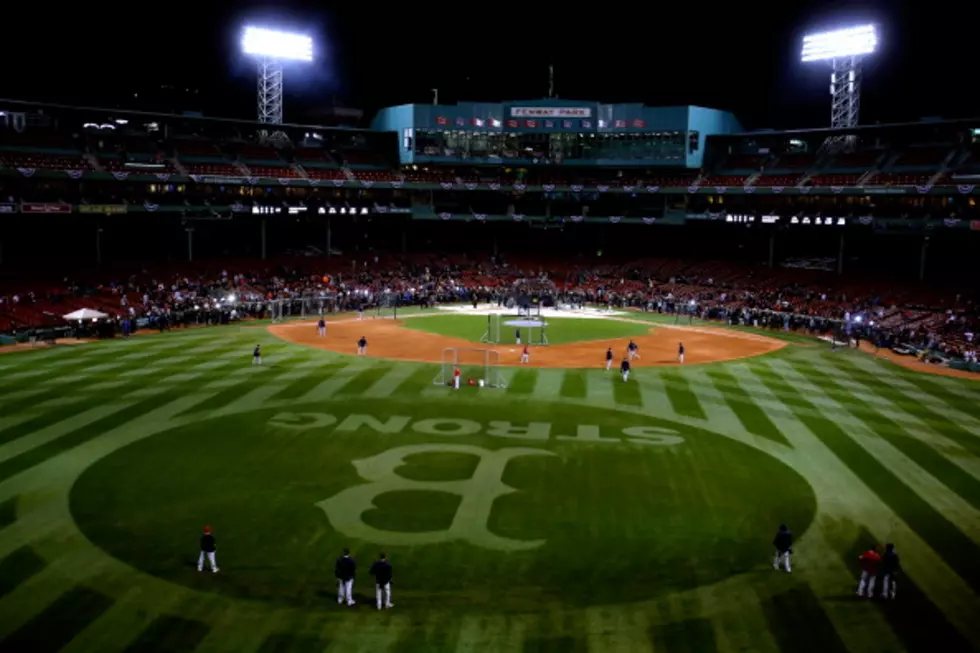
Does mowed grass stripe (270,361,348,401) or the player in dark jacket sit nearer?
the player in dark jacket

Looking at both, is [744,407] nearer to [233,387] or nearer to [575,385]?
[575,385]

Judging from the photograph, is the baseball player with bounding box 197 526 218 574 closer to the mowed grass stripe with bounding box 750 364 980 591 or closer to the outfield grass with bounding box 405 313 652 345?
the mowed grass stripe with bounding box 750 364 980 591

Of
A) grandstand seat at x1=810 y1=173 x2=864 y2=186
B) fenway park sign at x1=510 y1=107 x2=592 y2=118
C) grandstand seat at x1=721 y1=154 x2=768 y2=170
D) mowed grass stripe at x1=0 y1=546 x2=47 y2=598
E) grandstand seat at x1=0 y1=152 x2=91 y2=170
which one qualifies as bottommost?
mowed grass stripe at x1=0 y1=546 x2=47 y2=598

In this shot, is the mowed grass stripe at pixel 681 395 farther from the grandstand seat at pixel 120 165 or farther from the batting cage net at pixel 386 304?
the grandstand seat at pixel 120 165

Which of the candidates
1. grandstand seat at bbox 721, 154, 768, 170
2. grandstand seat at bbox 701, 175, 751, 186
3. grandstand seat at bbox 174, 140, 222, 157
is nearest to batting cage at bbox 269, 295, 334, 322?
grandstand seat at bbox 174, 140, 222, 157

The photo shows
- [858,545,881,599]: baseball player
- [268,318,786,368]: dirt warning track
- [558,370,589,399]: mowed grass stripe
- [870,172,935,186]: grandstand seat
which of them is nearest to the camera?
[858,545,881,599]: baseball player

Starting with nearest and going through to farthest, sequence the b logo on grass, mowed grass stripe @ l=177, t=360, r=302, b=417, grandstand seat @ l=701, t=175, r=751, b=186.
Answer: the b logo on grass → mowed grass stripe @ l=177, t=360, r=302, b=417 → grandstand seat @ l=701, t=175, r=751, b=186
